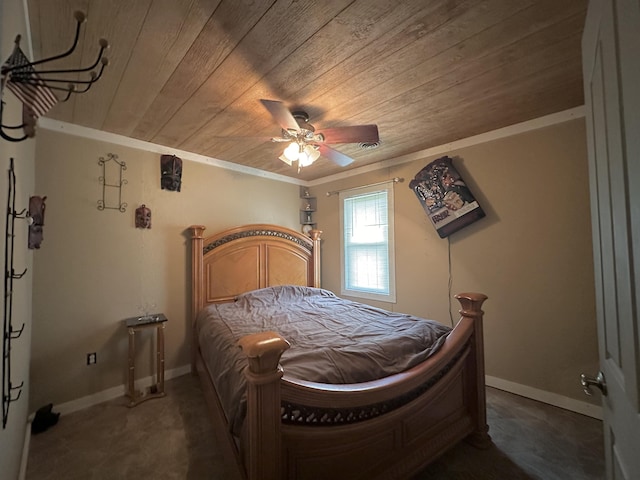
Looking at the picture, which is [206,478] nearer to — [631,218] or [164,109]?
[631,218]

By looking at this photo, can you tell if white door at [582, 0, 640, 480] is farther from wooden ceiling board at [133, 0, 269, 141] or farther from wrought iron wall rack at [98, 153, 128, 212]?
wrought iron wall rack at [98, 153, 128, 212]

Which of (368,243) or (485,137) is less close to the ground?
(485,137)

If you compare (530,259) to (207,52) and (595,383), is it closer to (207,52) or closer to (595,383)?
(595,383)

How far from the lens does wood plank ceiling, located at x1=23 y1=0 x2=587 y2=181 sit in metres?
1.25

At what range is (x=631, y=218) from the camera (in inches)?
22.8

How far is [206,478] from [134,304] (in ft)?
5.69

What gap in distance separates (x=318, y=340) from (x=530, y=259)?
205 centimetres

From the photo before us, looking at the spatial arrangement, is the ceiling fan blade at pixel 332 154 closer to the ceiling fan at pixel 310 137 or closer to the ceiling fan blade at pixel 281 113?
the ceiling fan at pixel 310 137

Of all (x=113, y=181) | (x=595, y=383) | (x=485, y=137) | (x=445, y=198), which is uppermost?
(x=485, y=137)

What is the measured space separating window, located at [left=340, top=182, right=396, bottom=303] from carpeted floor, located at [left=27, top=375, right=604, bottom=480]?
164cm

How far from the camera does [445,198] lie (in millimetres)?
2801

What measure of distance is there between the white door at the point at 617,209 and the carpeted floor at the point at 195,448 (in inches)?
40.6

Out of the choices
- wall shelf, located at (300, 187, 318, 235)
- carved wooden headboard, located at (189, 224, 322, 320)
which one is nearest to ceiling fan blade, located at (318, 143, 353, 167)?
carved wooden headboard, located at (189, 224, 322, 320)

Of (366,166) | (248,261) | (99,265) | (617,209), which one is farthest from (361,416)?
(366,166)
